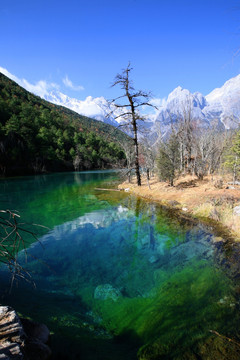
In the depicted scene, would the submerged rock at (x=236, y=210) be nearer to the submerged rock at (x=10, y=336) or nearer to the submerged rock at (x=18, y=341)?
the submerged rock at (x=18, y=341)

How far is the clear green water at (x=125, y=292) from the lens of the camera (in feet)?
12.0

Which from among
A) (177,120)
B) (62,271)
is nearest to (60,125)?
(177,120)

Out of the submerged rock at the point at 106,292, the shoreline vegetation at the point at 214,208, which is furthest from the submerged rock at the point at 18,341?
the shoreline vegetation at the point at 214,208

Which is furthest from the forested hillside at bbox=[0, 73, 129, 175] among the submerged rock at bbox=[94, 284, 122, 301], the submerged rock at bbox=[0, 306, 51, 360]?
the submerged rock at bbox=[0, 306, 51, 360]

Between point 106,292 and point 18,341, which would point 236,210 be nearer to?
point 106,292

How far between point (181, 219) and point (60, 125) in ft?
360

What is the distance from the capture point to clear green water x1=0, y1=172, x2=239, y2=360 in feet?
12.0

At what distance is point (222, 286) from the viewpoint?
5121 mm

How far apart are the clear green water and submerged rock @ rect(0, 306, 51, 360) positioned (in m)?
0.43

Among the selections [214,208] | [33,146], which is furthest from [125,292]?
[33,146]

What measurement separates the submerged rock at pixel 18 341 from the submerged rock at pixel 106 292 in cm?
197

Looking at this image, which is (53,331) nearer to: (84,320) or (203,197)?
(84,320)

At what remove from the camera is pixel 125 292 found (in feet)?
17.0

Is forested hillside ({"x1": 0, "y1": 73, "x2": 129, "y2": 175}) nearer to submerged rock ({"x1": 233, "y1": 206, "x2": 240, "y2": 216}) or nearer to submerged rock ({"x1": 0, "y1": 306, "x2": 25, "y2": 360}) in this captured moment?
submerged rock ({"x1": 233, "y1": 206, "x2": 240, "y2": 216})
